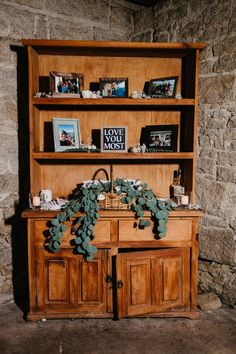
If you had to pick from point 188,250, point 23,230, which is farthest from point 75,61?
point 188,250

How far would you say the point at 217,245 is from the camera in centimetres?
311

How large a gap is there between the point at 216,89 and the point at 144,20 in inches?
46.3

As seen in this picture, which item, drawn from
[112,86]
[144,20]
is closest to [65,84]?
[112,86]

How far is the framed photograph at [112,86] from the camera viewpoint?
3.00 meters

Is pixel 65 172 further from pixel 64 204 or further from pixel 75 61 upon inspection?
pixel 75 61

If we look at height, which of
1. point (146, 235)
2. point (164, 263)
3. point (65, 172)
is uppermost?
point (65, 172)

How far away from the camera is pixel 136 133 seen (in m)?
3.25

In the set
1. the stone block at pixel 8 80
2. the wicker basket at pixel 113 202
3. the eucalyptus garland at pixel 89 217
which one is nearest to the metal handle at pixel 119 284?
the eucalyptus garland at pixel 89 217

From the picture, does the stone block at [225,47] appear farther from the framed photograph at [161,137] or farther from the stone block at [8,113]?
the stone block at [8,113]

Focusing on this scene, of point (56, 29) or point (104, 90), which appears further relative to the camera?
point (56, 29)

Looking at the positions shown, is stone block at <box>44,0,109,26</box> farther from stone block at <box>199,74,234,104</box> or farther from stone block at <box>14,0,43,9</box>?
stone block at <box>199,74,234,104</box>

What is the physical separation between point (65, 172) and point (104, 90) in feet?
2.85

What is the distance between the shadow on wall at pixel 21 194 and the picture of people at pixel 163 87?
1.21 meters

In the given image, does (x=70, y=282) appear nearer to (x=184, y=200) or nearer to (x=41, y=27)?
(x=184, y=200)
